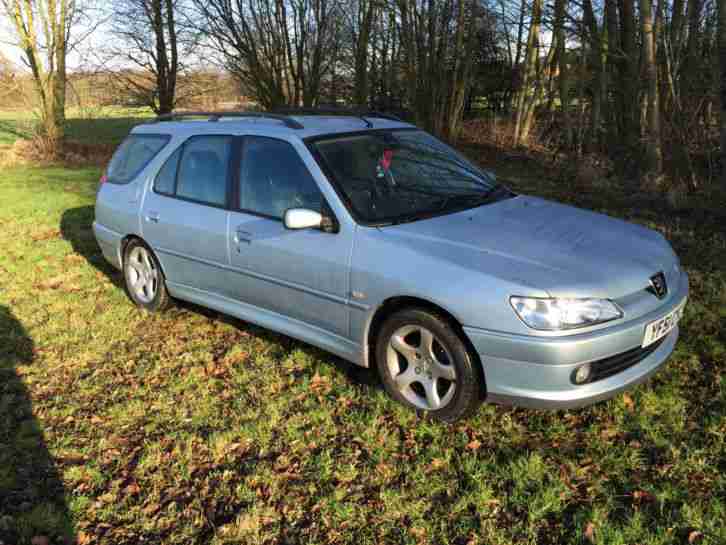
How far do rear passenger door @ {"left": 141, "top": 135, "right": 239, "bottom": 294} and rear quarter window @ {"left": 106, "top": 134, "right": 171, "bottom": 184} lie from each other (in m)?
0.32

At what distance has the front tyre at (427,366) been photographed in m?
3.35

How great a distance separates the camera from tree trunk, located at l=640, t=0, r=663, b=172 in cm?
929

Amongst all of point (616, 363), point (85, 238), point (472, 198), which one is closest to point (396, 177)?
point (472, 198)

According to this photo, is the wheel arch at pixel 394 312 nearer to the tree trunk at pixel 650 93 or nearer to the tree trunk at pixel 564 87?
the tree trunk at pixel 650 93

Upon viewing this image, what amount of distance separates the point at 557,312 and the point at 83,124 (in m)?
36.2

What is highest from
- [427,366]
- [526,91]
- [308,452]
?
[526,91]

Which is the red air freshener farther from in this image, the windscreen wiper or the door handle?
the door handle

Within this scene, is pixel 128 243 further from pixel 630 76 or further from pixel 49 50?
pixel 49 50

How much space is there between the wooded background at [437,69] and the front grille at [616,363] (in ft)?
25.3

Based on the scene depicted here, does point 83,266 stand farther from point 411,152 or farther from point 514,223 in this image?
point 514,223

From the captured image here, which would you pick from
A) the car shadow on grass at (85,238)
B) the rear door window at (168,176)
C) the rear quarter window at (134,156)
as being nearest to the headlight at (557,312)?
the rear door window at (168,176)

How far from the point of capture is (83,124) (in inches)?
1347

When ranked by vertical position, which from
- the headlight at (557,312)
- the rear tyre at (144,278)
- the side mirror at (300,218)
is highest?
the side mirror at (300,218)

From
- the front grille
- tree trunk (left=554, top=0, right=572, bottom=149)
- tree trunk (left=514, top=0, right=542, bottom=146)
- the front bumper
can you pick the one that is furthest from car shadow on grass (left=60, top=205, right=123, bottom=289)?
tree trunk (left=514, top=0, right=542, bottom=146)
